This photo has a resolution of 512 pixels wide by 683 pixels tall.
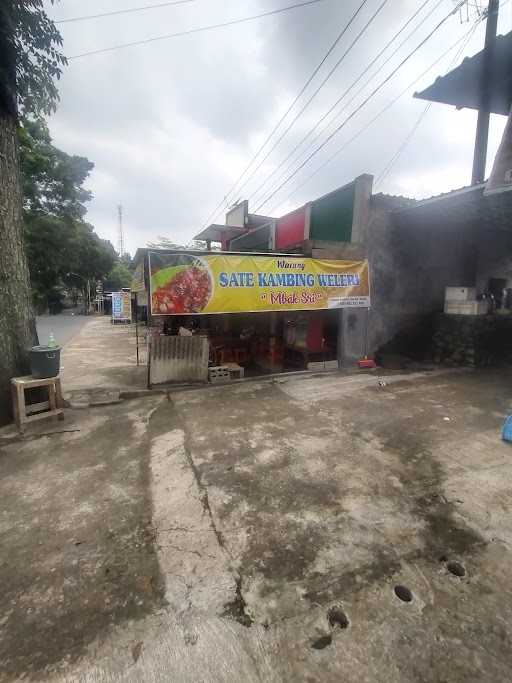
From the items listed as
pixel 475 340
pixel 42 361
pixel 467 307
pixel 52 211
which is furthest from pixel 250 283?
pixel 52 211

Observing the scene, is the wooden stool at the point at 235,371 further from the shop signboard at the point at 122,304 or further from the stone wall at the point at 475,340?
the shop signboard at the point at 122,304

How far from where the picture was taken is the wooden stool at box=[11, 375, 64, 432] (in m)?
4.86

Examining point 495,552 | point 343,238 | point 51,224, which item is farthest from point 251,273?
point 51,224

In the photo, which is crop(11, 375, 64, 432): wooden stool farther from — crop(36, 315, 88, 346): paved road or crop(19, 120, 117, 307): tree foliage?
crop(19, 120, 117, 307): tree foliage

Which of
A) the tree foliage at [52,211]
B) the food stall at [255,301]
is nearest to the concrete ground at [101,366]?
the food stall at [255,301]

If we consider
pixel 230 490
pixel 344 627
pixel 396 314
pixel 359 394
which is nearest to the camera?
pixel 344 627

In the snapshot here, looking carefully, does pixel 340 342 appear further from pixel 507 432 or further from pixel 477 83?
pixel 477 83

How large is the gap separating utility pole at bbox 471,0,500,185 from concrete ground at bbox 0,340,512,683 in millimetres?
8570

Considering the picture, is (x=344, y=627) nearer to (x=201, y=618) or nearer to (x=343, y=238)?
(x=201, y=618)

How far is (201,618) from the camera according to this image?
2039 mm

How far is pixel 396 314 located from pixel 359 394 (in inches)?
161

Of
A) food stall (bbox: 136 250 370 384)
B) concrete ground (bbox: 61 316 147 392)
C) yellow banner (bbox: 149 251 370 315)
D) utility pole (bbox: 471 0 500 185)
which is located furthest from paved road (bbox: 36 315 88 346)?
utility pole (bbox: 471 0 500 185)

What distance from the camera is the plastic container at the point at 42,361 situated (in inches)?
201

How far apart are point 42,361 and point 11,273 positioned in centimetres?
150
